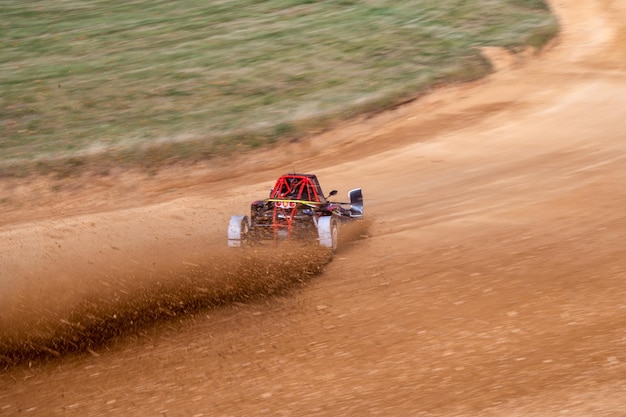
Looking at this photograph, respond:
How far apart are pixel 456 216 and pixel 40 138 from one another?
12.1 meters

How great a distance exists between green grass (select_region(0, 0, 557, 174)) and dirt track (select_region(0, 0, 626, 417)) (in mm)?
1460

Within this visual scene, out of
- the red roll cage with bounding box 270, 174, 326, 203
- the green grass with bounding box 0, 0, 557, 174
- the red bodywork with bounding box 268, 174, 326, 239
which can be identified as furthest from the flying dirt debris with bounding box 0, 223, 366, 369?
the green grass with bounding box 0, 0, 557, 174

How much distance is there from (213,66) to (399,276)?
15.8m

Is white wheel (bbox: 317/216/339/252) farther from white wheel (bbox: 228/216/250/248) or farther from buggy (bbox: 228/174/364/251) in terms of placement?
white wheel (bbox: 228/216/250/248)

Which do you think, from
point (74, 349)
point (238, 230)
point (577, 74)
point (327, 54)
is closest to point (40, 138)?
point (327, 54)

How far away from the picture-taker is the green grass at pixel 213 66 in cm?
2353

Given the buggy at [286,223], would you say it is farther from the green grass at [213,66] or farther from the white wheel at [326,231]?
the green grass at [213,66]

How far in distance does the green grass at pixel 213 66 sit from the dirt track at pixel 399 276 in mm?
1460

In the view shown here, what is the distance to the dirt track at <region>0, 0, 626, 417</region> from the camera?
393 inches

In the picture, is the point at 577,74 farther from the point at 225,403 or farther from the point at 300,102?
the point at 225,403

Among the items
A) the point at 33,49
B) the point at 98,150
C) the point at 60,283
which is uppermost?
the point at 33,49

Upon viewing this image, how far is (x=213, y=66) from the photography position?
2772 centimetres

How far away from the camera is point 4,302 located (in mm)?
13164

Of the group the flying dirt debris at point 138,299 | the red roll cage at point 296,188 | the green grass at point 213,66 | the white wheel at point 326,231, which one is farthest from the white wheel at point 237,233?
the green grass at point 213,66
